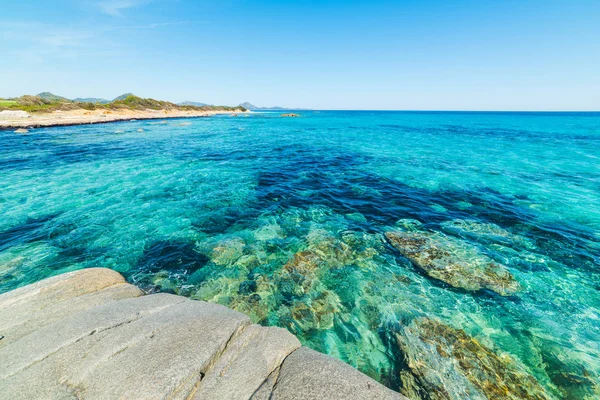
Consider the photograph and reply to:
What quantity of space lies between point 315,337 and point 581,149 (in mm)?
55851

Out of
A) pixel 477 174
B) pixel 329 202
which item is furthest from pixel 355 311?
pixel 477 174

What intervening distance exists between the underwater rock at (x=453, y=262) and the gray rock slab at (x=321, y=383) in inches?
257

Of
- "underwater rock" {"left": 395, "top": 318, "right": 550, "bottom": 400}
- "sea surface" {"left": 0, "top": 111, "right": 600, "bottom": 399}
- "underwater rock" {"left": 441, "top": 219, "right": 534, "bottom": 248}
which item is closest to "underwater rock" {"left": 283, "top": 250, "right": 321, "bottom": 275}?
"sea surface" {"left": 0, "top": 111, "right": 600, "bottom": 399}

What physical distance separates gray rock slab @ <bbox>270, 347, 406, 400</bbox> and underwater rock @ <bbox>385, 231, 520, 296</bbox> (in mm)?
6524

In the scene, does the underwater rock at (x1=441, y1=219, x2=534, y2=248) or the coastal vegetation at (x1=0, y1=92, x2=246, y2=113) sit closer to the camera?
the underwater rock at (x1=441, y1=219, x2=534, y2=248)

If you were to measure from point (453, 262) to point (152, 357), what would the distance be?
11.3 meters

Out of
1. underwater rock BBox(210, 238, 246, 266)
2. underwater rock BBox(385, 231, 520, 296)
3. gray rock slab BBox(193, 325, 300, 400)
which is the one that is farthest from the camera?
underwater rock BBox(210, 238, 246, 266)

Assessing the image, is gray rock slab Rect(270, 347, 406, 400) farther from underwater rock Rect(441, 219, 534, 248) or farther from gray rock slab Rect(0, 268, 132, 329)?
underwater rock Rect(441, 219, 534, 248)

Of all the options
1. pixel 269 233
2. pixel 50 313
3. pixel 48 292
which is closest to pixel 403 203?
pixel 269 233

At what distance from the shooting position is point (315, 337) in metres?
7.32

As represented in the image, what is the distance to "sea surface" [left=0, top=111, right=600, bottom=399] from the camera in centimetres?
680

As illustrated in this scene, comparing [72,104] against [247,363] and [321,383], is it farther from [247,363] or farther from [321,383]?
[321,383]

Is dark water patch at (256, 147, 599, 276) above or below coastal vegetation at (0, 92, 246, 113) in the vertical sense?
below

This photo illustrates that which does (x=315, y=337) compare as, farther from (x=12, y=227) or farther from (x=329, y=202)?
(x=12, y=227)
